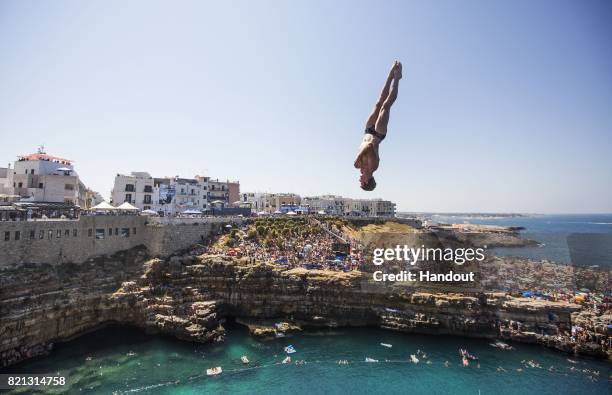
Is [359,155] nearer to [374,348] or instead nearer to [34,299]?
[374,348]

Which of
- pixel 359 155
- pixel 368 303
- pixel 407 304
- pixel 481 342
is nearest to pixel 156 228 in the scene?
pixel 368 303

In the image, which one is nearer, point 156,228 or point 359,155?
point 359,155

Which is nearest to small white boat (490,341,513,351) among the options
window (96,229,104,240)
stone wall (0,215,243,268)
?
stone wall (0,215,243,268)

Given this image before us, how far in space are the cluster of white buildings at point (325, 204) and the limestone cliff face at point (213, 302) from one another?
1658 inches

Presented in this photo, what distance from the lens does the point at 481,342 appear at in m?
28.5

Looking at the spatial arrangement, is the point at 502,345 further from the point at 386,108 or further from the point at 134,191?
the point at 134,191

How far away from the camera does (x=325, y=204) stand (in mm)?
89875

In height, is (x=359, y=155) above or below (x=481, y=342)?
above

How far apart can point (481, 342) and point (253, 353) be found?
19091mm

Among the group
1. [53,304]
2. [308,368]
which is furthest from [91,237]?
[308,368]

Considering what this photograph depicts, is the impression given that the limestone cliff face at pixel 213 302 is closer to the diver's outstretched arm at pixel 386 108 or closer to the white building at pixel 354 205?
the diver's outstretched arm at pixel 386 108

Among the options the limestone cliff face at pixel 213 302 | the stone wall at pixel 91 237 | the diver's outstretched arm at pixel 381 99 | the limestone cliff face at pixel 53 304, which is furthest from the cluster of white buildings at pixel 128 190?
the diver's outstretched arm at pixel 381 99

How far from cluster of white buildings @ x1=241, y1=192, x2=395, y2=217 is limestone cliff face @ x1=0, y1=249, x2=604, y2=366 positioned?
4212 cm

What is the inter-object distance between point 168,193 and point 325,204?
46299 mm
